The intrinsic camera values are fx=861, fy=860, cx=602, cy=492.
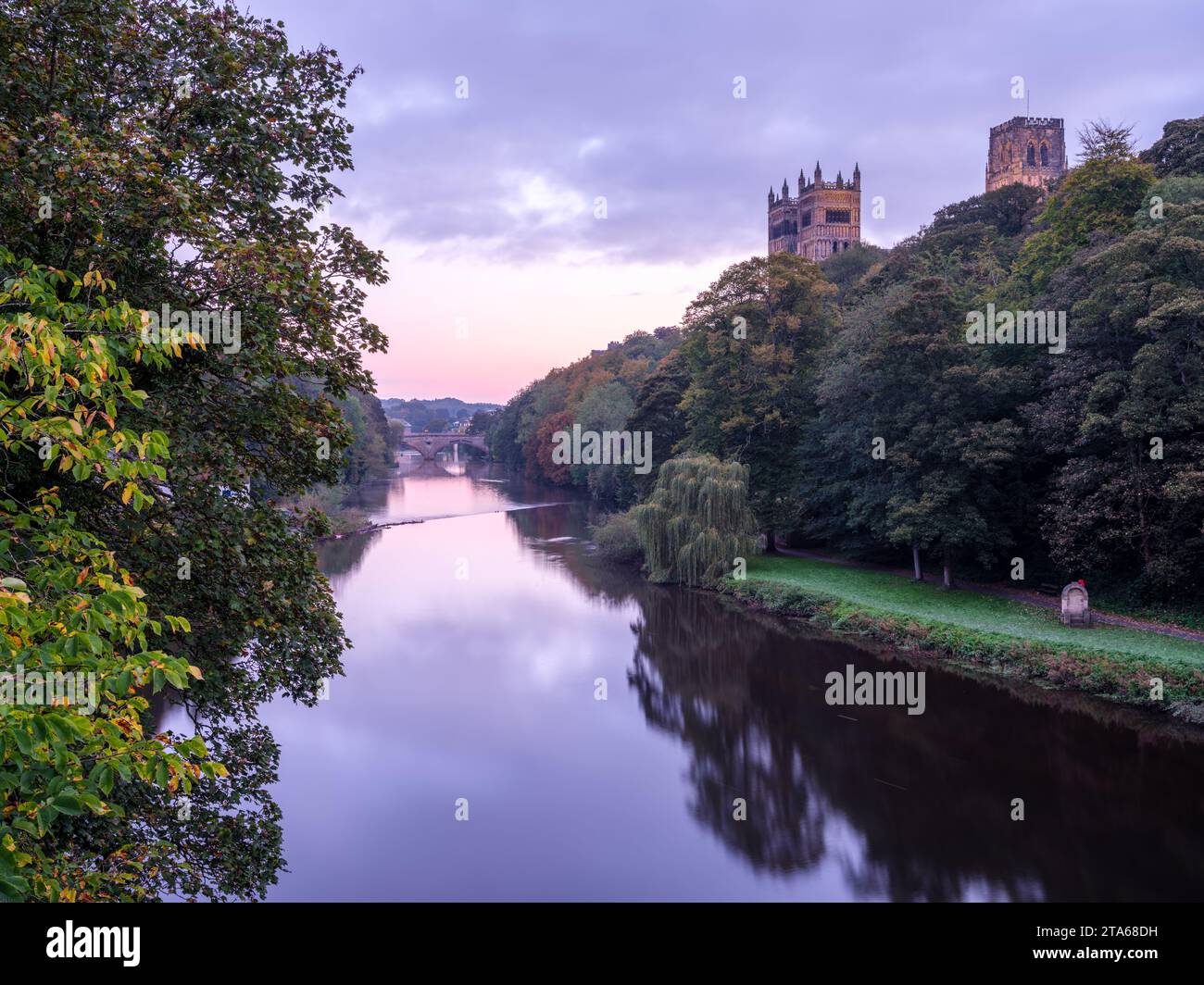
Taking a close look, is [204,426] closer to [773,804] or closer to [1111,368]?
[773,804]

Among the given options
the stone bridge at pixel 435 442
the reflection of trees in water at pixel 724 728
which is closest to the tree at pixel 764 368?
the reflection of trees in water at pixel 724 728

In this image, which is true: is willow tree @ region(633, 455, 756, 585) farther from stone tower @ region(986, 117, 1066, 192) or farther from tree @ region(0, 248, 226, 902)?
stone tower @ region(986, 117, 1066, 192)

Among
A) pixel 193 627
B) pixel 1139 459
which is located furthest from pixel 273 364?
pixel 1139 459

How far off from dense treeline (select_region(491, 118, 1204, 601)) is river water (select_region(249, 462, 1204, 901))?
637 cm

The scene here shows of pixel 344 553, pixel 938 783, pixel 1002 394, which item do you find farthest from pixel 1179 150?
pixel 344 553

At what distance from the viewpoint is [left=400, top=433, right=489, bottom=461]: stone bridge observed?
144 metres

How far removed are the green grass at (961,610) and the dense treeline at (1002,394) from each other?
1511 millimetres

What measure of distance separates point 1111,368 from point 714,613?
1500 centimetres

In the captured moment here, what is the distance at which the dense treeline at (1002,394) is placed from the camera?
23.1 m

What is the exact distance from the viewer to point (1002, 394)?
28953 millimetres

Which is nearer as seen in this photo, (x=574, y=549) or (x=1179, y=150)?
(x=1179, y=150)

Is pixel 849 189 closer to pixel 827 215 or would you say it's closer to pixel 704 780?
pixel 827 215

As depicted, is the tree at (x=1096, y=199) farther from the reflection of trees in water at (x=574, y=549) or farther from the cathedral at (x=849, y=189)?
the cathedral at (x=849, y=189)

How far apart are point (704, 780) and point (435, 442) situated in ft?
442
